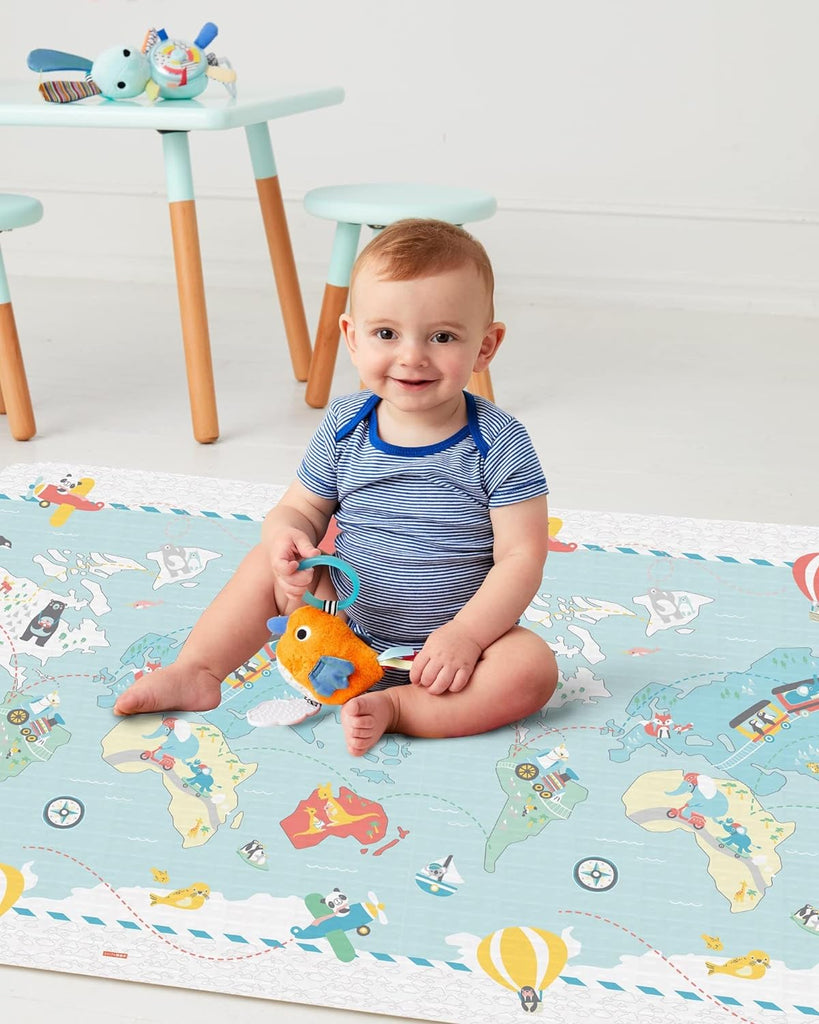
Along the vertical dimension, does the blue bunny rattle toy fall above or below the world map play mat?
above

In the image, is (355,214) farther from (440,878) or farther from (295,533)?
(440,878)

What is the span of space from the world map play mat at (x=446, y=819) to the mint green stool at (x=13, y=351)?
0.48 m

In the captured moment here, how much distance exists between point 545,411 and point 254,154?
577 mm

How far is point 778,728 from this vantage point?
98cm

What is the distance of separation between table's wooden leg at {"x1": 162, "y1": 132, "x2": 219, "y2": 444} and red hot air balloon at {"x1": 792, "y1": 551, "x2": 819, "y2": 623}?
80 cm

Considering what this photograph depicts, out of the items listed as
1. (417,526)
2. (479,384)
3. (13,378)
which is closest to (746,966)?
(417,526)

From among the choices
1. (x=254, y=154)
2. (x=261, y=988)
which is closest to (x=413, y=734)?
(x=261, y=988)

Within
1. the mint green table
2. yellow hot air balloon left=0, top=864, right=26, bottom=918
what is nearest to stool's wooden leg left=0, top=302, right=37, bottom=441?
the mint green table

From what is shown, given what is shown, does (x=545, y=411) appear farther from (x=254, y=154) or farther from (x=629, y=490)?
(x=254, y=154)

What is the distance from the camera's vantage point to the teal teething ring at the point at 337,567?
0.96 metres

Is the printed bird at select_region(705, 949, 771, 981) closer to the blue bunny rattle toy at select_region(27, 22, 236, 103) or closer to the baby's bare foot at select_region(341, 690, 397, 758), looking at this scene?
the baby's bare foot at select_region(341, 690, 397, 758)

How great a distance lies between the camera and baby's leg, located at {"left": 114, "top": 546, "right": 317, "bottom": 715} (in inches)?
38.2

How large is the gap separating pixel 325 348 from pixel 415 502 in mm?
811

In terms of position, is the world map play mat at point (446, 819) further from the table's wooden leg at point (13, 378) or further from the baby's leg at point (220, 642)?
the table's wooden leg at point (13, 378)
